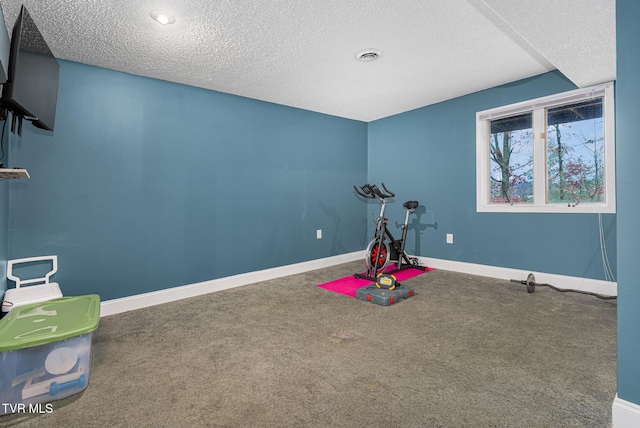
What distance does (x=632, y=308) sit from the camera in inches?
50.9

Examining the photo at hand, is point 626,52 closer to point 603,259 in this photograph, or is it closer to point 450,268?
point 603,259

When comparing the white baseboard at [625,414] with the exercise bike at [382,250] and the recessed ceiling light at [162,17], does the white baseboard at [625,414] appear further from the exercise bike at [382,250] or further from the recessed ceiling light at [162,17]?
the recessed ceiling light at [162,17]

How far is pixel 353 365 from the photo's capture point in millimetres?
1854

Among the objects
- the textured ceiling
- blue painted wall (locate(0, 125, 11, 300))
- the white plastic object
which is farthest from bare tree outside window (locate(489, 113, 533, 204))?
blue painted wall (locate(0, 125, 11, 300))

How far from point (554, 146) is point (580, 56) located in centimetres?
122

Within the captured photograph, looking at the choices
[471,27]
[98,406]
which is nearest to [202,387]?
[98,406]

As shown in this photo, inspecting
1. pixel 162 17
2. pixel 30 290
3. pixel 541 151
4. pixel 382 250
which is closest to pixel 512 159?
pixel 541 151

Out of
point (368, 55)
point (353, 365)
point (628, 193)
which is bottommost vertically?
point (353, 365)

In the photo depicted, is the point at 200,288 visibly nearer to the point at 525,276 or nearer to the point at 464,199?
the point at 464,199

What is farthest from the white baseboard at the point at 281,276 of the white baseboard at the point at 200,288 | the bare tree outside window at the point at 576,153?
the bare tree outside window at the point at 576,153

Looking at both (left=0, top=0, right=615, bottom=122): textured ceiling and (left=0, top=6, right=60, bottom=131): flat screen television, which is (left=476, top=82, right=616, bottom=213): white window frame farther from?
(left=0, top=6, right=60, bottom=131): flat screen television

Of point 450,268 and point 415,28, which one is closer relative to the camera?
point 415,28

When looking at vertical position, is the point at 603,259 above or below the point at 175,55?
below

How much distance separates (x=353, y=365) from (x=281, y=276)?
233 centimetres
